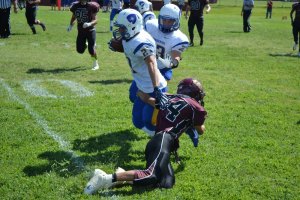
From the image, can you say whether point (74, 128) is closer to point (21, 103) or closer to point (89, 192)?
point (21, 103)

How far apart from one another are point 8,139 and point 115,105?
2183 millimetres

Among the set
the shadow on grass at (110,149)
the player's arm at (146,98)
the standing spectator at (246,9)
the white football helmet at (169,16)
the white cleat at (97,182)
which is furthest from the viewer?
the standing spectator at (246,9)

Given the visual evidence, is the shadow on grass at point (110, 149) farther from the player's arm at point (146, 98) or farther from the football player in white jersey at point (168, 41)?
the football player in white jersey at point (168, 41)

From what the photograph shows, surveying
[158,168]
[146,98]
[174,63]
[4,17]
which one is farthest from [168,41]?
[4,17]

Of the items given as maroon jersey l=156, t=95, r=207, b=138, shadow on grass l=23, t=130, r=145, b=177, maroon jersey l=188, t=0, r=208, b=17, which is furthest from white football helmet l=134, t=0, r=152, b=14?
maroon jersey l=188, t=0, r=208, b=17

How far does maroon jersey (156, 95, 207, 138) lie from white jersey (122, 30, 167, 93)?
0.49 metres

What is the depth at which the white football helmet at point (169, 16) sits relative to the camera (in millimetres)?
5586

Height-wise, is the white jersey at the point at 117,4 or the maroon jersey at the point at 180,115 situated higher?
the white jersey at the point at 117,4

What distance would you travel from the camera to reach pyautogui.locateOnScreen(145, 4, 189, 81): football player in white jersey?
224 inches

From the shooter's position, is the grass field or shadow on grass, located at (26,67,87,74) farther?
shadow on grass, located at (26,67,87,74)

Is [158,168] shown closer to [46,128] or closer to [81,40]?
[46,128]

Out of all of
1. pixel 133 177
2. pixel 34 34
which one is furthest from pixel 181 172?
pixel 34 34

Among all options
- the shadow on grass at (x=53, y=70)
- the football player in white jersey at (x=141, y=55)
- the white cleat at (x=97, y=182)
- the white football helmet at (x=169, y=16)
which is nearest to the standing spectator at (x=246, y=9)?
the shadow on grass at (x=53, y=70)

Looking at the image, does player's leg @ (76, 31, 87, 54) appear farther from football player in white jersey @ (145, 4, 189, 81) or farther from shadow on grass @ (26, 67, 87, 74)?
football player in white jersey @ (145, 4, 189, 81)
